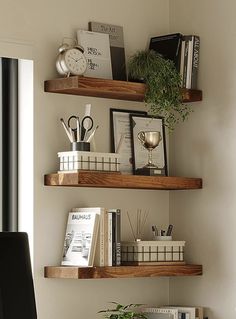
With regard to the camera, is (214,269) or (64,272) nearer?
(64,272)

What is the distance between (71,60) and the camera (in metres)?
4.29

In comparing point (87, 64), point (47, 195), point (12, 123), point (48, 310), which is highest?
point (87, 64)

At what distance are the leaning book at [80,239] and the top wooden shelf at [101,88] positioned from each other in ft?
1.99

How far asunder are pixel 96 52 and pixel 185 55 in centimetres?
49

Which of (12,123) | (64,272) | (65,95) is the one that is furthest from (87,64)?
(64,272)

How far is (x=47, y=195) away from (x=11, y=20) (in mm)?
873

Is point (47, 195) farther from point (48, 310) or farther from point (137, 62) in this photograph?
point (137, 62)

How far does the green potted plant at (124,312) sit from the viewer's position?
14.2ft

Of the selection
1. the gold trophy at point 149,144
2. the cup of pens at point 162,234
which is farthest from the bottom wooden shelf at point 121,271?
the gold trophy at point 149,144

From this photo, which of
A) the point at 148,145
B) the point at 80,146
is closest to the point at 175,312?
the point at 148,145

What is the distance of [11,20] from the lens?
425 centimetres

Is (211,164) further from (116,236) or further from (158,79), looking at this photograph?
(116,236)

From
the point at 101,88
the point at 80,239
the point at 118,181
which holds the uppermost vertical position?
the point at 101,88

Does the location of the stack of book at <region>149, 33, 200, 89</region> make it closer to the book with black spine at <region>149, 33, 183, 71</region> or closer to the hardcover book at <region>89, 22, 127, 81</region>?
the book with black spine at <region>149, 33, 183, 71</region>
